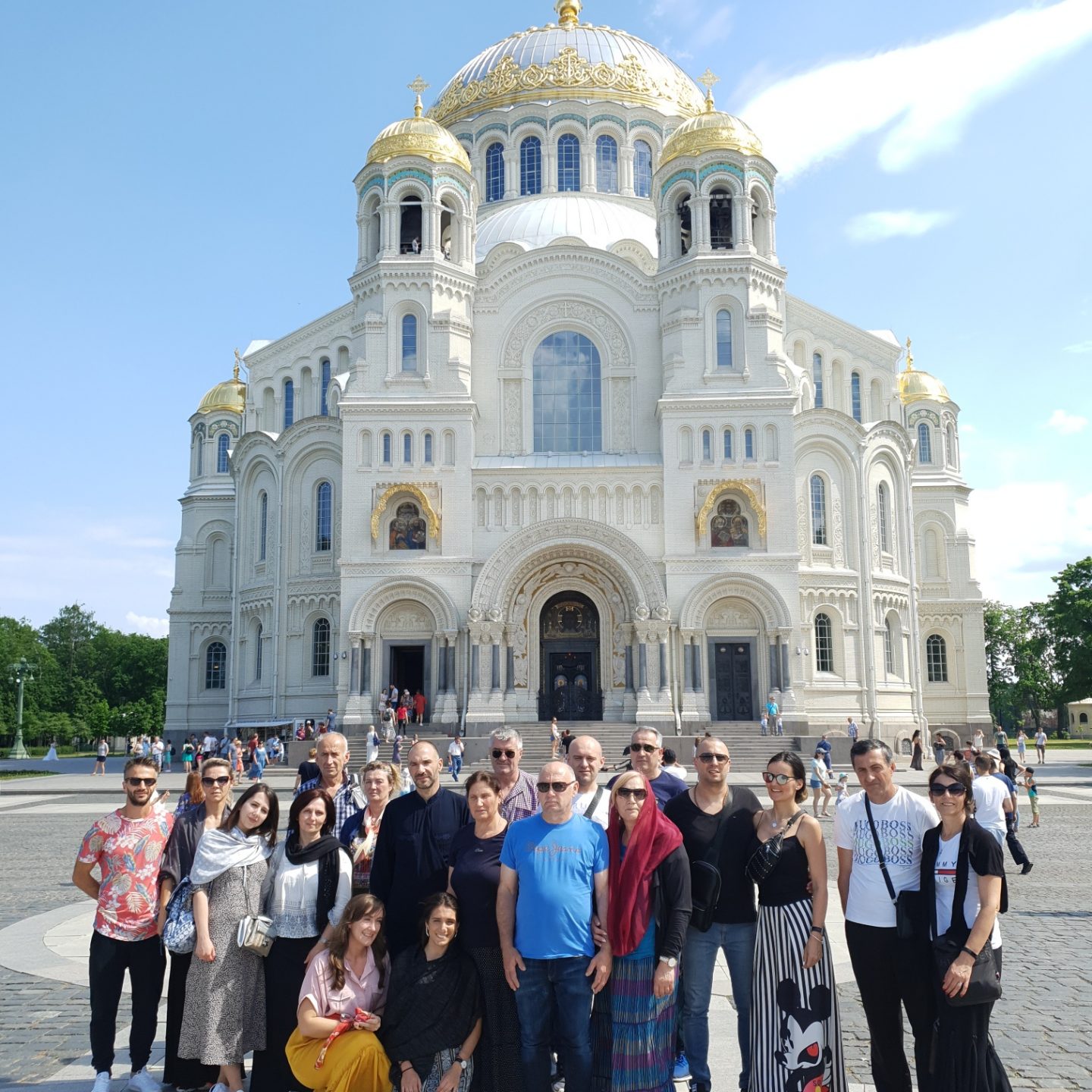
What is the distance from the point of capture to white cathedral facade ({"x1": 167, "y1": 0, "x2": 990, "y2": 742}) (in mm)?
37125

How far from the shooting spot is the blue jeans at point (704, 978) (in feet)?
21.7

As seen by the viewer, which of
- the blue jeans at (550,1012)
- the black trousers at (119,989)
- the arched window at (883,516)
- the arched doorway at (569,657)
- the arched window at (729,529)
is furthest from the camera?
the arched window at (883,516)

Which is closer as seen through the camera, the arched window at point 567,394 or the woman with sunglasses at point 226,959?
the woman with sunglasses at point 226,959

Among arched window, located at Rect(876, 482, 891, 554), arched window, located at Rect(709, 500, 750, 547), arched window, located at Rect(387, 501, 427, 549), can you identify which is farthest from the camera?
arched window, located at Rect(876, 482, 891, 554)

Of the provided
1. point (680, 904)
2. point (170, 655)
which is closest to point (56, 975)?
point (680, 904)

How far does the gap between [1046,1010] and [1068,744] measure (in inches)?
2472

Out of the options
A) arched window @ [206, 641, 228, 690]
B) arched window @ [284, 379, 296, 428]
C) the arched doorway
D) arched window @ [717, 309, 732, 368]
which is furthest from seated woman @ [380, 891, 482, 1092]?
arched window @ [206, 641, 228, 690]

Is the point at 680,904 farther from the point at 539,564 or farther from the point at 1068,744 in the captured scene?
the point at 1068,744

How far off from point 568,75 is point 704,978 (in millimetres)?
49964

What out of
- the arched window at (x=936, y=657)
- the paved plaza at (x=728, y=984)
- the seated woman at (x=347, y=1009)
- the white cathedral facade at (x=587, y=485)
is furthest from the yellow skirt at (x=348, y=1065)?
the arched window at (x=936, y=657)

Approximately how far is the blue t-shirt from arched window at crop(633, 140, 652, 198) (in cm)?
4701

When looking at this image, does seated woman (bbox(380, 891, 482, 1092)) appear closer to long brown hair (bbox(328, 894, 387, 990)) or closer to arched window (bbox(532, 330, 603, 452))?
long brown hair (bbox(328, 894, 387, 990))

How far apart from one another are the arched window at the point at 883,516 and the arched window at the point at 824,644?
4.30 metres

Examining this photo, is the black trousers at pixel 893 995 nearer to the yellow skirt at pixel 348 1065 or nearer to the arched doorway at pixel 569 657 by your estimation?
the yellow skirt at pixel 348 1065
